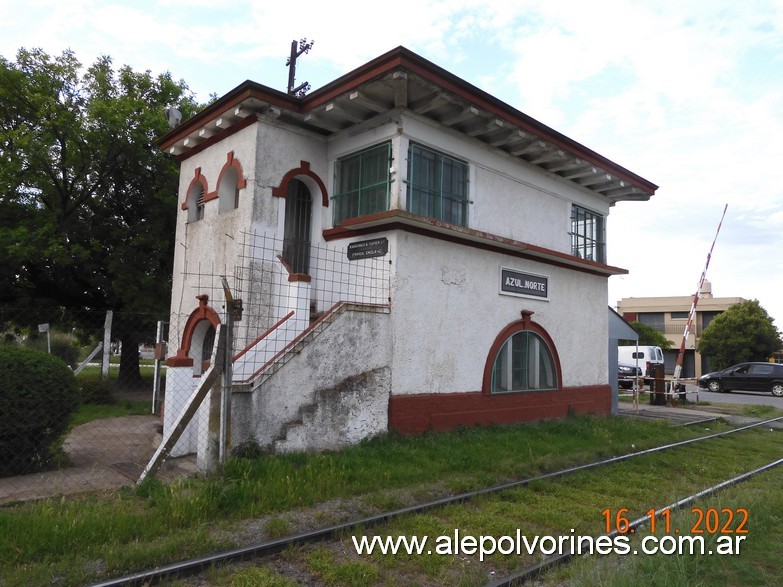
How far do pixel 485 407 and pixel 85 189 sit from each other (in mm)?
14821

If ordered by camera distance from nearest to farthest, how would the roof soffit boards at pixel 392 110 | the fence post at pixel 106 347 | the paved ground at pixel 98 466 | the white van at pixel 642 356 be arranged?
the paved ground at pixel 98 466 < the roof soffit boards at pixel 392 110 < the fence post at pixel 106 347 < the white van at pixel 642 356

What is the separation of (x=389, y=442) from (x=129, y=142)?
45.3 feet

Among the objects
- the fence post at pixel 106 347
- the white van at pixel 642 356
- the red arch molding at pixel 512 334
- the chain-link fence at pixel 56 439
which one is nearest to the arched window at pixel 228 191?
the chain-link fence at pixel 56 439

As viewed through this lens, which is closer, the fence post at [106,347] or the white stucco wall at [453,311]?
the white stucco wall at [453,311]

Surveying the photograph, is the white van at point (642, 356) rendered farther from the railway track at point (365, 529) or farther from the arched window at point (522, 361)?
the railway track at point (365, 529)

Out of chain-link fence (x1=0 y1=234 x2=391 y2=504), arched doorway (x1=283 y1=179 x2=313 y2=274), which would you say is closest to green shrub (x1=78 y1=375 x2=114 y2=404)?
chain-link fence (x1=0 y1=234 x2=391 y2=504)

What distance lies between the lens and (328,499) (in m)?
6.63

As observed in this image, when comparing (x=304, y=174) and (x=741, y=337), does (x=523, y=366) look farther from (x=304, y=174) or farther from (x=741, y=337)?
(x=741, y=337)

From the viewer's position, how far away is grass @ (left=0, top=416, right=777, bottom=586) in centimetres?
472

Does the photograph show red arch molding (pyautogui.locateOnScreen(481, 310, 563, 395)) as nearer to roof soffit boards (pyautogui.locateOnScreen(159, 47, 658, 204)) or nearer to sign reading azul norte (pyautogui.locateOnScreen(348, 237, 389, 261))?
sign reading azul norte (pyautogui.locateOnScreen(348, 237, 389, 261))

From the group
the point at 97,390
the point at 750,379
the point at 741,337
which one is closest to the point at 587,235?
the point at 97,390

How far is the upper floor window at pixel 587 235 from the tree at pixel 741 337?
32455 millimetres

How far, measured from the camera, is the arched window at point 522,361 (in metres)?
12.0

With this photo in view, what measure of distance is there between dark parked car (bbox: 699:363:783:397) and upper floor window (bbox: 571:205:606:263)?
18.1m
